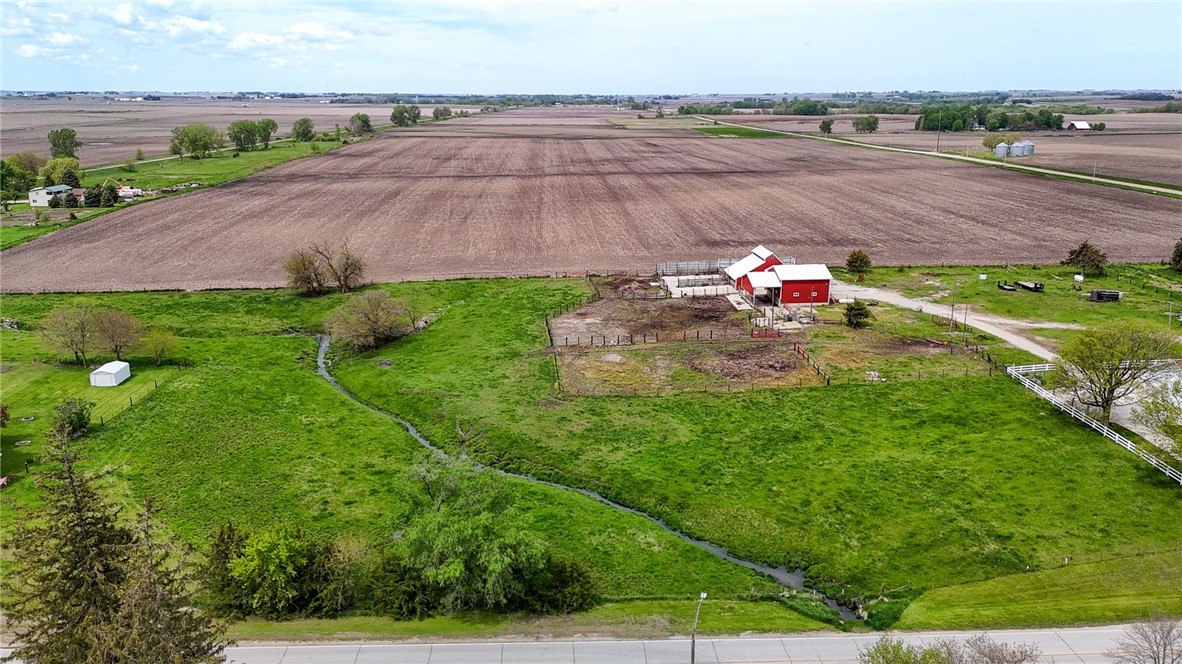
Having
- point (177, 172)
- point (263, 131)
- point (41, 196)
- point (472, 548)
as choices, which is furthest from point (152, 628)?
point (263, 131)

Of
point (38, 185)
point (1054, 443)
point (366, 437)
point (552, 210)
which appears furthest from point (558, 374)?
point (38, 185)

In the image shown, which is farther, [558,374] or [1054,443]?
[558,374]

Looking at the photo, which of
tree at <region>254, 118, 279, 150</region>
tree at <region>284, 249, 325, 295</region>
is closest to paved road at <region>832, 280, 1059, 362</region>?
tree at <region>284, 249, 325, 295</region>

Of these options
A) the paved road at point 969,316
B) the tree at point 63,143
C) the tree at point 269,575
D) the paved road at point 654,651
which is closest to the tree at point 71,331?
the paved road at point 654,651

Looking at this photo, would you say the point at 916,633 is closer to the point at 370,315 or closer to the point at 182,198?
the point at 370,315

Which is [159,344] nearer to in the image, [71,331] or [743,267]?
[71,331]
